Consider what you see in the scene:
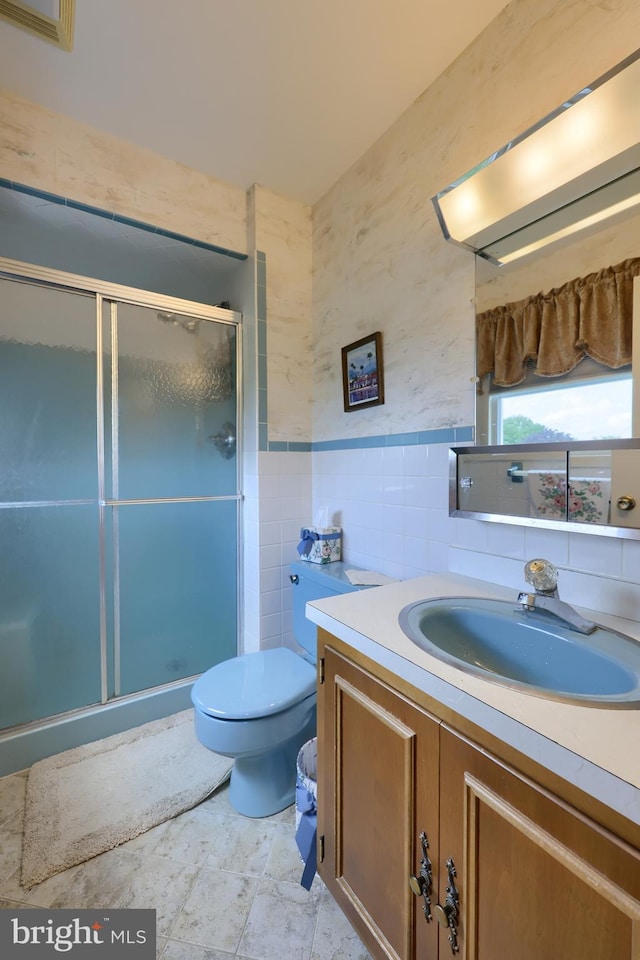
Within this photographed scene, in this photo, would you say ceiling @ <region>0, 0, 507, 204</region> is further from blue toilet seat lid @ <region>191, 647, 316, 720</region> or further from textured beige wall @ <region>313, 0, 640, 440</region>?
blue toilet seat lid @ <region>191, 647, 316, 720</region>

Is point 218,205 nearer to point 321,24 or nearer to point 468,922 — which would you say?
point 321,24

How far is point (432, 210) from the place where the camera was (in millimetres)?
1407

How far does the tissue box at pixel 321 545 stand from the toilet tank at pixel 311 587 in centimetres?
4

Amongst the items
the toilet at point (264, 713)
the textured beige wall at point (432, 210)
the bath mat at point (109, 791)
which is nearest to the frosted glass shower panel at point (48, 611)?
the bath mat at point (109, 791)

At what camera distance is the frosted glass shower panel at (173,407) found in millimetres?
1818

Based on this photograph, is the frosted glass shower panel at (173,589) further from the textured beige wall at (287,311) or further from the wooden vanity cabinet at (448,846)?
the wooden vanity cabinet at (448,846)

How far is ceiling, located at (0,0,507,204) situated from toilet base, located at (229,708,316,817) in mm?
2311

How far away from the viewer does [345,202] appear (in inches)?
72.3

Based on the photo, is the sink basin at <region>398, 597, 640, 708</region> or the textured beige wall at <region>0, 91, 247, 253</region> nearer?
the sink basin at <region>398, 597, 640, 708</region>

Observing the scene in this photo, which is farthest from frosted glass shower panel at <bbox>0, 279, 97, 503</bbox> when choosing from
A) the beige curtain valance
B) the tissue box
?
the beige curtain valance

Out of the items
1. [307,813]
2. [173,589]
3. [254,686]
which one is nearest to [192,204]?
[173,589]

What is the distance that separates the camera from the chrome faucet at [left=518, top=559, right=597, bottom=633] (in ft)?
2.87

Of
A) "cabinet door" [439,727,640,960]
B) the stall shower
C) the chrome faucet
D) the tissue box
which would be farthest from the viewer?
the tissue box

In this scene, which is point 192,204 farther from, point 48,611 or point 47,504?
point 48,611
